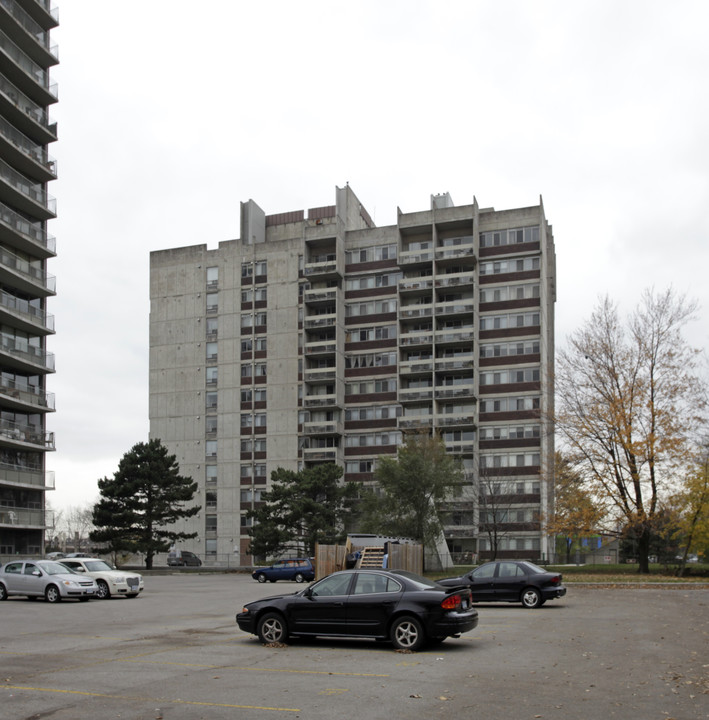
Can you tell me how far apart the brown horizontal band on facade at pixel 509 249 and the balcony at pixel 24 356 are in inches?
1695

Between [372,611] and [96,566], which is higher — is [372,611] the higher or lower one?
the higher one

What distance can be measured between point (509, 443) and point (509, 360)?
775cm

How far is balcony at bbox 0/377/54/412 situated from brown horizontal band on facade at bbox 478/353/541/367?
40706 mm

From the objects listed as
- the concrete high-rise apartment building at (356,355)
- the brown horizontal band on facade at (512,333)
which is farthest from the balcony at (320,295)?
the brown horizontal band on facade at (512,333)

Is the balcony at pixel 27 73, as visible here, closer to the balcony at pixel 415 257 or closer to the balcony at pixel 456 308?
the balcony at pixel 415 257

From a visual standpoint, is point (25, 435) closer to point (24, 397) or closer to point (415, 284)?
point (24, 397)

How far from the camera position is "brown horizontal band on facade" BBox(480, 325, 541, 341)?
80438mm

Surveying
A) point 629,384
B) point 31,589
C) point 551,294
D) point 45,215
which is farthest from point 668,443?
point 551,294

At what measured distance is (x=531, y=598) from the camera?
26.3 meters

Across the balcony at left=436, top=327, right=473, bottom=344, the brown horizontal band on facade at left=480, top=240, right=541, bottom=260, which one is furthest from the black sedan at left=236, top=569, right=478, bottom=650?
the brown horizontal band on facade at left=480, top=240, right=541, bottom=260

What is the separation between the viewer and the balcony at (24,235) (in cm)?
5269

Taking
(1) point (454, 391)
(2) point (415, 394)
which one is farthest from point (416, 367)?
(1) point (454, 391)

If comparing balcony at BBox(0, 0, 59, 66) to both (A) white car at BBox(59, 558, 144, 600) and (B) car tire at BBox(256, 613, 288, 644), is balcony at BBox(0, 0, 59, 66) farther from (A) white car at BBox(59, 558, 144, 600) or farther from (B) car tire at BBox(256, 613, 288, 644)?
(B) car tire at BBox(256, 613, 288, 644)

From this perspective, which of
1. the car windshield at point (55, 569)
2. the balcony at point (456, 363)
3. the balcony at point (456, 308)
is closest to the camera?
the car windshield at point (55, 569)
